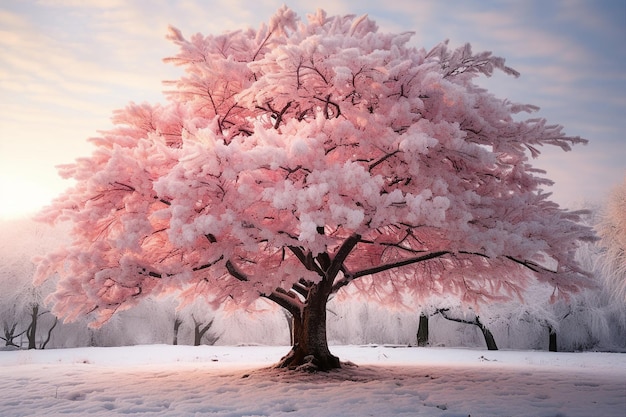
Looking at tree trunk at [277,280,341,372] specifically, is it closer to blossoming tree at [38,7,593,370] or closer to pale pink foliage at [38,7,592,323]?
blossoming tree at [38,7,593,370]

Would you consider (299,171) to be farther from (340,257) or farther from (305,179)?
(340,257)

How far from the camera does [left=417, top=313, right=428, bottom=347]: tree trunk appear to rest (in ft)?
91.2

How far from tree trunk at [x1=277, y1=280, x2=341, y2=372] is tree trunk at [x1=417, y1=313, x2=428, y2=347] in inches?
703

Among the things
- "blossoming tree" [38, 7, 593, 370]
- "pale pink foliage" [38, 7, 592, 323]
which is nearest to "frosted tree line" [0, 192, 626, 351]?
"blossoming tree" [38, 7, 593, 370]

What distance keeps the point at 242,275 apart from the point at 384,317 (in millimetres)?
23619

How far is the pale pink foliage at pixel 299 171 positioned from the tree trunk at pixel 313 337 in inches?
30.5

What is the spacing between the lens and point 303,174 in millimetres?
8094

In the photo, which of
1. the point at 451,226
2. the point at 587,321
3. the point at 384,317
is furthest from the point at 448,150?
the point at 384,317

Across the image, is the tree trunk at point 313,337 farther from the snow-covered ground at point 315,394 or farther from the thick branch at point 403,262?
the thick branch at point 403,262

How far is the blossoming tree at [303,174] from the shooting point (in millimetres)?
7551

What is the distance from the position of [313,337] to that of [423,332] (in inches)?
738

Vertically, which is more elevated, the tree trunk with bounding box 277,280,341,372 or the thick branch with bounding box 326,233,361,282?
the thick branch with bounding box 326,233,361,282

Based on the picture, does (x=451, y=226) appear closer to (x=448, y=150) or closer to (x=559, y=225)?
(x=448, y=150)

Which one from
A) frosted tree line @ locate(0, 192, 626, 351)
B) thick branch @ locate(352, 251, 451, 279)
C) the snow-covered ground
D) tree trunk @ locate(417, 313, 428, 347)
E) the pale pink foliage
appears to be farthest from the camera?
tree trunk @ locate(417, 313, 428, 347)
